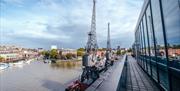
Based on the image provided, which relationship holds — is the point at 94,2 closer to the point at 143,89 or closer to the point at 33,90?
the point at 33,90

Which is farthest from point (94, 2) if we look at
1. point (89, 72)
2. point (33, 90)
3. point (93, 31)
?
point (33, 90)

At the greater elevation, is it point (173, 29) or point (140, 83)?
point (173, 29)

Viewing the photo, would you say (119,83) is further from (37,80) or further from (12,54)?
(12,54)

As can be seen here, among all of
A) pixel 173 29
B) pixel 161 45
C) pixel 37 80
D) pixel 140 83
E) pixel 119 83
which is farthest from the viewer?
pixel 37 80

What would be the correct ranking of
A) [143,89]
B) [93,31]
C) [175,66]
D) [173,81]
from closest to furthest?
1. [175,66]
2. [173,81]
3. [143,89]
4. [93,31]

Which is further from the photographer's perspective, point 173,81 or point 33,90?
point 33,90

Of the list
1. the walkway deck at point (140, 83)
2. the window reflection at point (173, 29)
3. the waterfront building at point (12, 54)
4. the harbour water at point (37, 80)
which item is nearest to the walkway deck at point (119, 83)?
the walkway deck at point (140, 83)

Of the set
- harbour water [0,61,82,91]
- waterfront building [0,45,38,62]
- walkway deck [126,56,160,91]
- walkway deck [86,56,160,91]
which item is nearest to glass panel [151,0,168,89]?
walkway deck [126,56,160,91]

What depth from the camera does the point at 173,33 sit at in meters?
4.84

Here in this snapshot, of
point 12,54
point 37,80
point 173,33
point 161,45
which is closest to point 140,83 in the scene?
point 161,45

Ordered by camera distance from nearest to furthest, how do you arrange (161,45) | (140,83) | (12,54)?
(161,45), (140,83), (12,54)

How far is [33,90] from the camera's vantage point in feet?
61.4

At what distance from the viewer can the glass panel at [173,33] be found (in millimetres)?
4353

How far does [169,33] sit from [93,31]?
29.5 metres
